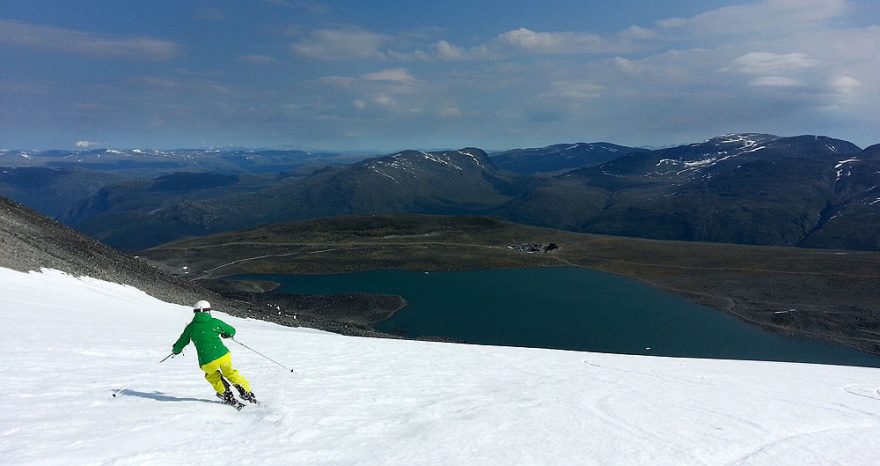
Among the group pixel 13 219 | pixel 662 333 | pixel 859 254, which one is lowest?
pixel 662 333

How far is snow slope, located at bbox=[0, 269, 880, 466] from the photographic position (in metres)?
9.62

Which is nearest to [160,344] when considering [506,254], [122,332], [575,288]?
[122,332]

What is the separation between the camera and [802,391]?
732 inches

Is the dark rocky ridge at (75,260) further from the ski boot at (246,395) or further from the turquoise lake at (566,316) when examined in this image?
the turquoise lake at (566,316)

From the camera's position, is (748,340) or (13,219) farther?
(748,340)

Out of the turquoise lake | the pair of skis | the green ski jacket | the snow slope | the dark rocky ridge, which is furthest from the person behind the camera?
the turquoise lake

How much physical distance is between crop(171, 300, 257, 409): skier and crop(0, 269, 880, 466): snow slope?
1.57ft

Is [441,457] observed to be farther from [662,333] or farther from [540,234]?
[540,234]

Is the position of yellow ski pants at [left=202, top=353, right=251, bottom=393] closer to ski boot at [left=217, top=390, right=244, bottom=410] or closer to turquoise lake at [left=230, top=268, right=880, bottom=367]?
ski boot at [left=217, top=390, right=244, bottom=410]

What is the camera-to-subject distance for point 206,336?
12.2 m

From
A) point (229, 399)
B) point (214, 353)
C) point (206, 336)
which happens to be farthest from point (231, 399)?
point (206, 336)

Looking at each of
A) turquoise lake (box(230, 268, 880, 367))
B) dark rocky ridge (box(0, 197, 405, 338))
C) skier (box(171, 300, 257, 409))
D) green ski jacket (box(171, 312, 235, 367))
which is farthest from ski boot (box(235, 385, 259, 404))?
turquoise lake (box(230, 268, 880, 367))

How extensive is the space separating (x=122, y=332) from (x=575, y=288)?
96622 millimetres

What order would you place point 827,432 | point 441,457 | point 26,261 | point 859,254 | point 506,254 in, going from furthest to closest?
point 506,254
point 859,254
point 26,261
point 827,432
point 441,457
